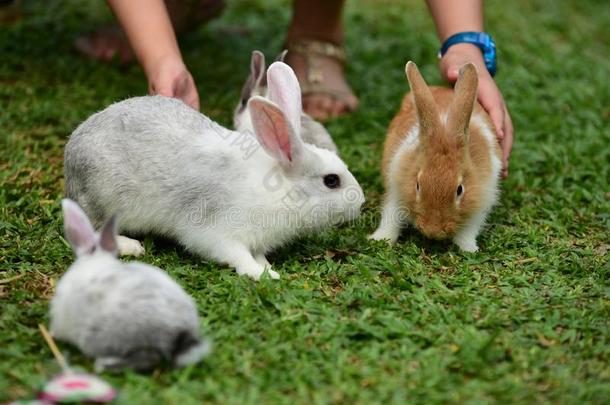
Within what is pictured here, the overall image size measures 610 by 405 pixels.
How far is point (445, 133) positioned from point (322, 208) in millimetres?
788

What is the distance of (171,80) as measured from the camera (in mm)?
4402

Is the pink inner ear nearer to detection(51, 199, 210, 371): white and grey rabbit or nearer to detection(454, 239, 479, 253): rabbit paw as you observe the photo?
detection(51, 199, 210, 371): white and grey rabbit

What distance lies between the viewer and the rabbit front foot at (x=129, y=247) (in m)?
3.83

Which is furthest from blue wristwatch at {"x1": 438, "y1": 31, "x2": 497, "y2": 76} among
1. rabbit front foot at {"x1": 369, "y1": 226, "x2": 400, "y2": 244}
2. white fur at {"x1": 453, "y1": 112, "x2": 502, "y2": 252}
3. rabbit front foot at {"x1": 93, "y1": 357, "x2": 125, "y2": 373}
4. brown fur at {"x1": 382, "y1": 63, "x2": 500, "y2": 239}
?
rabbit front foot at {"x1": 93, "y1": 357, "x2": 125, "y2": 373}

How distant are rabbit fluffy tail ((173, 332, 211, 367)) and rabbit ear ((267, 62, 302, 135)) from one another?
1398 millimetres

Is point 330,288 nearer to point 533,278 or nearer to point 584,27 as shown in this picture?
point 533,278

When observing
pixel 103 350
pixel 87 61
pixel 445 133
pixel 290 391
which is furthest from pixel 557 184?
pixel 87 61

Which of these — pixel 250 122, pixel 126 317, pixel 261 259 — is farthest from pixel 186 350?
pixel 250 122

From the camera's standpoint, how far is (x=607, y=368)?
3025mm

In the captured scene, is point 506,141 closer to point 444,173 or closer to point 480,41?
point 480,41

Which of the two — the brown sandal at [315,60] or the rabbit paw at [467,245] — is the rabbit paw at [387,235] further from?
the brown sandal at [315,60]

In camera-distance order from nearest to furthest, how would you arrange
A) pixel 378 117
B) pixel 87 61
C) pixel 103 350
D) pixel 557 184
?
pixel 103 350 → pixel 557 184 → pixel 378 117 → pixel 87 61

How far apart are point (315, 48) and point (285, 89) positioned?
248 cm

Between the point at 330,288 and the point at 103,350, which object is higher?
the point at 103,350
